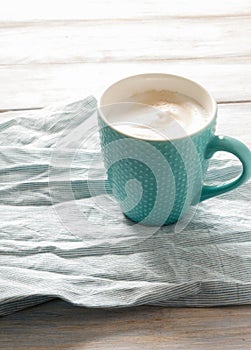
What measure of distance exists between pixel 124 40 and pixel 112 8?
3.4 inches

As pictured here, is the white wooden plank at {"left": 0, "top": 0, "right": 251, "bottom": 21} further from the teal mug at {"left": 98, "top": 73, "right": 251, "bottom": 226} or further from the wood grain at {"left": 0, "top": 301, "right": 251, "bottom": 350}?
the wood grain at {"left": 0, "top": 301, "right": 251, "bottom": 350}

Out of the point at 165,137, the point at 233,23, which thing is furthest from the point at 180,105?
the point at 233,23

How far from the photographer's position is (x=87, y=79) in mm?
757

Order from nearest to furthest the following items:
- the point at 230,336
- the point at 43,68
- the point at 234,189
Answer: the point at 230,336, the point at 234,189, the point at 43,68

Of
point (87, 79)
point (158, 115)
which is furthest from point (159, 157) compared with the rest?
point (87, 79)

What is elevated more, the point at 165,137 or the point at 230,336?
the point at 165,137

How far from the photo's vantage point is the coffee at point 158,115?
528 mm

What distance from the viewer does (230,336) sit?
482 mm

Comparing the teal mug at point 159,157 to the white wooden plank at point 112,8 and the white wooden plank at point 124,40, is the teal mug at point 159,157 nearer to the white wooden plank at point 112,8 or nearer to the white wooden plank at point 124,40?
the white wooden plank at point 124,40

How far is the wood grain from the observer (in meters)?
0.48

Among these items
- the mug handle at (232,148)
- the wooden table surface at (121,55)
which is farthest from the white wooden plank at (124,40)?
the mug handle at (232,148)

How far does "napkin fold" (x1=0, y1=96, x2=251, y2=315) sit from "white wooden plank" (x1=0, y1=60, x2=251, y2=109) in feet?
0.23

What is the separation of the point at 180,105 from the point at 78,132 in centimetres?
15

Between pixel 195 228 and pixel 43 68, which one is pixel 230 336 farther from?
pixel 43 68
